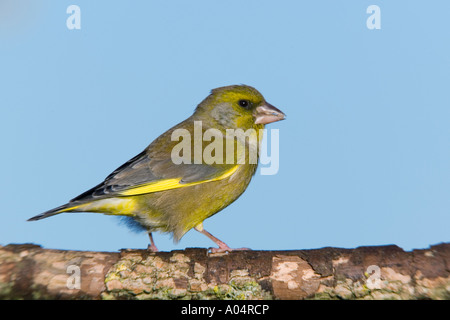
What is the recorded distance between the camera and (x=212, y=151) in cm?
485

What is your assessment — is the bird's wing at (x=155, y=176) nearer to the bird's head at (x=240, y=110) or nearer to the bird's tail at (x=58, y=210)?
the bird's tail at (x=58, y=210)

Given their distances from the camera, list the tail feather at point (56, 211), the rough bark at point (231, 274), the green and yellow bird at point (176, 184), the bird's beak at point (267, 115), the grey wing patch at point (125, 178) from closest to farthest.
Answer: the rough bark at point (231, 274) < the tail feather at point (56, 211) < the grey wing patch at point (125, 178) < the green and yellow bird at point (176, 184) < the bird's beak at point (267, 115)

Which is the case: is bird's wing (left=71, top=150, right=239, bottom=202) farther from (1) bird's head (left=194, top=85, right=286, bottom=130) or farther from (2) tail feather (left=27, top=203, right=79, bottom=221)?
(1) bird's head (left=194, top=85, right=286, bottom=130)

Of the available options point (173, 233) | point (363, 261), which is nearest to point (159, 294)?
point (173, 233)

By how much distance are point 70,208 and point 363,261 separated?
2.29 metres

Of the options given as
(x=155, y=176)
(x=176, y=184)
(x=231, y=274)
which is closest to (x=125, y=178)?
(x=155, y=176)

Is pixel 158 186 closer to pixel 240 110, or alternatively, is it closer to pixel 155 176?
pixel 155 176

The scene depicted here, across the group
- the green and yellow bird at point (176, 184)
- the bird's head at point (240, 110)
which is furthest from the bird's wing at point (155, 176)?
the bird's head at point (240, 110)

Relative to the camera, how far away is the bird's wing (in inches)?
175

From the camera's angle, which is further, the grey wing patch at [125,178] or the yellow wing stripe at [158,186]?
the yellow wing stripe at [158,186]

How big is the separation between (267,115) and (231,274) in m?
1.94

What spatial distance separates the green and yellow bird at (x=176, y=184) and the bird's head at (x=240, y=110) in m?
0.06

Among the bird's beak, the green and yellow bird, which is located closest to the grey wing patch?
the green and yellow bird

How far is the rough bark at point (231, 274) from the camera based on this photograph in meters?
3.56
